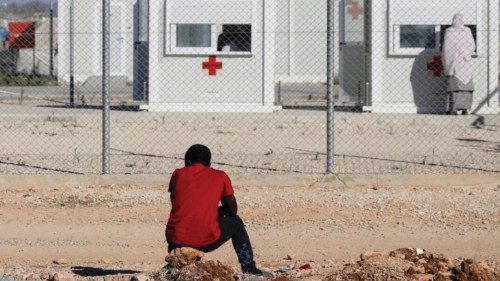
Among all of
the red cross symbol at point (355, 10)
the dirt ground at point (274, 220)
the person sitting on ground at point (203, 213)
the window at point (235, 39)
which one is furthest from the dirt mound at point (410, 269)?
the red cross symbol at point (355, 10)

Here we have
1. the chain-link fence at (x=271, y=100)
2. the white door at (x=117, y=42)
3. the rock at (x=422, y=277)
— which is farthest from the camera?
the white door at (x=117, y=42)

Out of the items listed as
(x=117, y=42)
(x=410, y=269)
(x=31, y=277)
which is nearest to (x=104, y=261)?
(x=31, y=277)

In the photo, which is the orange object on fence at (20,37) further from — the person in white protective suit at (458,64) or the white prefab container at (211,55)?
the person in white protective suit at (458,64)

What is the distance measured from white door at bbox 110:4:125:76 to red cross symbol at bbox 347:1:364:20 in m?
9.83

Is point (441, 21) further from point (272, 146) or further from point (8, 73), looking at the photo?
point (8, 73)

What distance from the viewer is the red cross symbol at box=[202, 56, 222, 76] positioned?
18156 mm

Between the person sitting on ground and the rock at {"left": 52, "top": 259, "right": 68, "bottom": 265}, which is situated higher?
the person sitting on ground

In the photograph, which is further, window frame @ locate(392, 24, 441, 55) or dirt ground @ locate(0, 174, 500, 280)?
window frame @ locate(392, 24, 441, 55)

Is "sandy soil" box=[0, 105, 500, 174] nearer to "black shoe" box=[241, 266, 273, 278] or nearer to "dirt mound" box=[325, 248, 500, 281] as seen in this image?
"black shoe" box=[241, 266, 273, 278]

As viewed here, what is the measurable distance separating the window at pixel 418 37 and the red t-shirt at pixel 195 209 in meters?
10.7

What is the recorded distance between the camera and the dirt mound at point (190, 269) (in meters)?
7.32

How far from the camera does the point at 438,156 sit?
46.1ft

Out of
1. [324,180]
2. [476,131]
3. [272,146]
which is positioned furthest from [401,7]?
[324,180]

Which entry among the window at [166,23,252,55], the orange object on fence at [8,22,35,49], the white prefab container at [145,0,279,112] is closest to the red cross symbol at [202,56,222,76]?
the white prefab container at [145,0,279,112]
